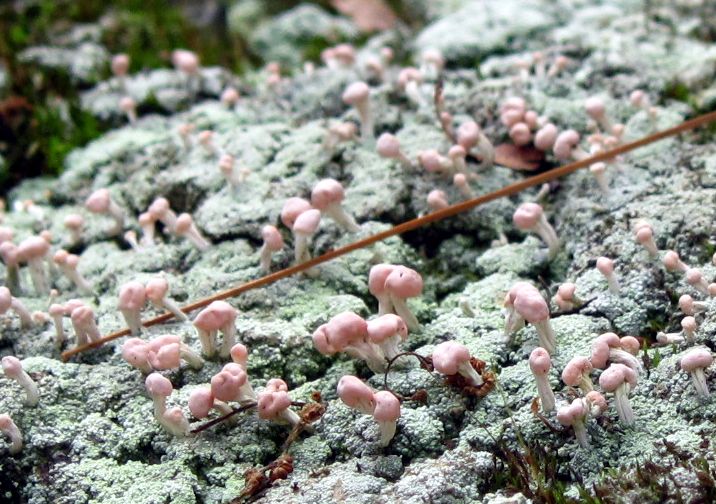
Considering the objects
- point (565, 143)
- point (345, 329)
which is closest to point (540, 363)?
point (345, 329)

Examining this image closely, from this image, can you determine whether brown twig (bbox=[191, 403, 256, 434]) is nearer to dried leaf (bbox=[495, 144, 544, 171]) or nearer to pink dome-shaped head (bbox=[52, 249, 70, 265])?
pink dome-shaped head (bbox=[52, 249, 70, 265])

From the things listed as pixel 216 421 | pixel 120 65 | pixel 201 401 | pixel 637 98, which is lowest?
pixel 216 421

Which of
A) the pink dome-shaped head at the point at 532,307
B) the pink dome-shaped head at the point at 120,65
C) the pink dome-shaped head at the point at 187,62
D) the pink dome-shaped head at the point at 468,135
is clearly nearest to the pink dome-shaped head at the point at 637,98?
the pink dome-shaped head at the point at 468,135

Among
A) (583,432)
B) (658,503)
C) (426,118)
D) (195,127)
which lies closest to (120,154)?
(195,127)

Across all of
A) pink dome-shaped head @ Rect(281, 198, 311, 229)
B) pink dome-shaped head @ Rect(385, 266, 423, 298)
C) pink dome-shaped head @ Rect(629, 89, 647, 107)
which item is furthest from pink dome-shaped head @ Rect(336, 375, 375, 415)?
pink dome-shaped head @ Rect(629, 89, 647, 107)

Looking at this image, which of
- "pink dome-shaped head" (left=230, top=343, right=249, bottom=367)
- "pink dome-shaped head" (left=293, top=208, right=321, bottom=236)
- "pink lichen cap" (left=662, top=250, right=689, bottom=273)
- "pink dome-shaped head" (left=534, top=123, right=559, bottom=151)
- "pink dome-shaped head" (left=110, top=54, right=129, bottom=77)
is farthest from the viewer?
"pink dome-shaped head" (left=110, top=54, right=129, bottom=77)

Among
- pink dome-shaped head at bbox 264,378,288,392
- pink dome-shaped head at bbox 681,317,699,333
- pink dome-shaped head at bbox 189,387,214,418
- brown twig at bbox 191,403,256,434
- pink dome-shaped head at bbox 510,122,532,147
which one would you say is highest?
pink dome-shaped head at bbox 510,122,532,147

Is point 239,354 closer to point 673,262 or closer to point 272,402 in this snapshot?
point 272,402
